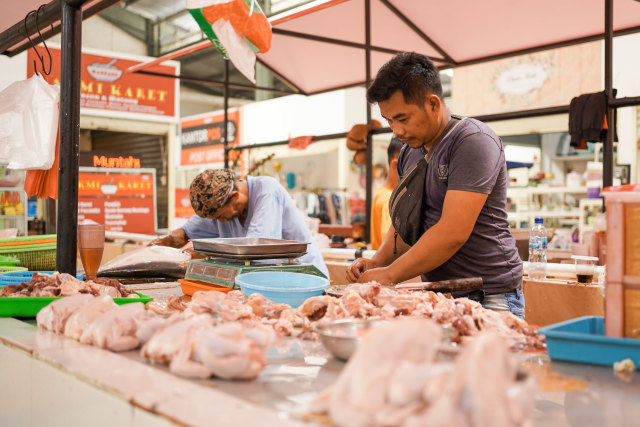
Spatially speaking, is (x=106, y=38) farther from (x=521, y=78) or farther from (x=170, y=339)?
(x=170, y=339)

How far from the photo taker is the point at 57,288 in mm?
2129

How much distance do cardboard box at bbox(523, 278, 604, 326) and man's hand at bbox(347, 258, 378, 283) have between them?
1449mm

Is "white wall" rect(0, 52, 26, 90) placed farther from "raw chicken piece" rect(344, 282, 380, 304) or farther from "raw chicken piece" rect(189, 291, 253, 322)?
"raw chicken piece" rect(344, 282, 380, 304)

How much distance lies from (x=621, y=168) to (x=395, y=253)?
7624mm

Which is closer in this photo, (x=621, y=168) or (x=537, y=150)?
(x=621, y=168)

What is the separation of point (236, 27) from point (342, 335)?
176 cm

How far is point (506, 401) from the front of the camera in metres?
0.86

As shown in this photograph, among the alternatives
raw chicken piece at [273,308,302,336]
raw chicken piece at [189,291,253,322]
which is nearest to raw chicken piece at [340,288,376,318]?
raw chicken piece at [273,308,302,336]

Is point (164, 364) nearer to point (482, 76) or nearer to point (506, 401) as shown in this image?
point (506, 401)

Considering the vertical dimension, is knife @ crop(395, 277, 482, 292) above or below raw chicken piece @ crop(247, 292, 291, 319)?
above

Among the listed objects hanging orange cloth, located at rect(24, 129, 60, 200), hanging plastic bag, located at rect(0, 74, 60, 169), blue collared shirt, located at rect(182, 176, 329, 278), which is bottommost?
blue collared shirt, located at rect(182, 176, 329, 278)

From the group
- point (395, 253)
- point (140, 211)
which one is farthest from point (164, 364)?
point (140, 211)

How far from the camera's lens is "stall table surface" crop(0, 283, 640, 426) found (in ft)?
3.42

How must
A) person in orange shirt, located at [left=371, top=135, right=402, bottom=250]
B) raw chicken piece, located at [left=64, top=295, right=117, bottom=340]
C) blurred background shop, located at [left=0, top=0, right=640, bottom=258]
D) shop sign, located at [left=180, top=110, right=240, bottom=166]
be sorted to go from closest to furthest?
raw chicken piece, located at [left=64, top=295, right=117, bottom=340] → person in orange shirt, located at [left=371, top=135, right=402, bottom=250] → blurred background shop, located at [left=0, top=0, right=640, bottom=258] → shop sign, located at [left=180, top=110, right=240, bottom=166]
